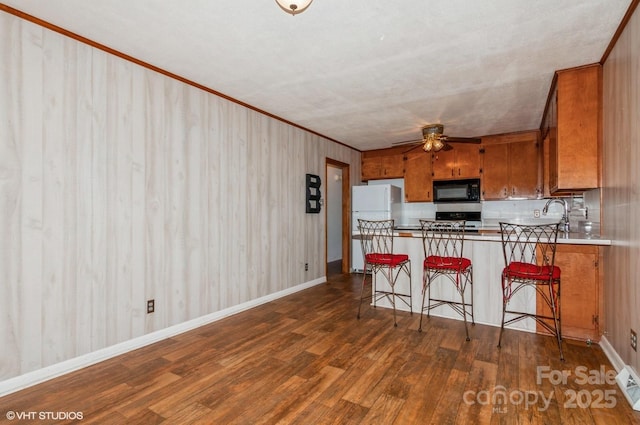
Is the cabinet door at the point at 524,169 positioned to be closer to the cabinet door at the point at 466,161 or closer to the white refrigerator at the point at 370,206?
the cabinet door at the point at 466,161

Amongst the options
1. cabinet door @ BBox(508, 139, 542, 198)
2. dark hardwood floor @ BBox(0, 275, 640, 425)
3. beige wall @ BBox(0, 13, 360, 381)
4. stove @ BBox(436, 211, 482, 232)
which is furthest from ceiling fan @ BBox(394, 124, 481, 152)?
dark hardwood floor @ BBox(0, 275, 640, 425)

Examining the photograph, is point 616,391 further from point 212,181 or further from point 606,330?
point 212,181

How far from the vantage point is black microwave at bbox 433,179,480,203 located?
554 centimetres

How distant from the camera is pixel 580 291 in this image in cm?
285

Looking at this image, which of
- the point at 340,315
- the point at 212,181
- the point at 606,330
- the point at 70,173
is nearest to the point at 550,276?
the point at 606,330

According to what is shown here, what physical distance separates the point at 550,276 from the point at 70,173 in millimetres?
3847

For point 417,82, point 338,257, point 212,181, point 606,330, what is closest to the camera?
point 606,330

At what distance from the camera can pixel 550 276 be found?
254 cm

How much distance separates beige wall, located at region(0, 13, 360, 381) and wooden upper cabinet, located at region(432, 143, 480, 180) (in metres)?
3.49

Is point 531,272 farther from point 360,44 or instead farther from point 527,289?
point 360,44

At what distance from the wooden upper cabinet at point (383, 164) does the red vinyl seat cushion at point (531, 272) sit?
12.3 ft

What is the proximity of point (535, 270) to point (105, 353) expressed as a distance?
3602mm

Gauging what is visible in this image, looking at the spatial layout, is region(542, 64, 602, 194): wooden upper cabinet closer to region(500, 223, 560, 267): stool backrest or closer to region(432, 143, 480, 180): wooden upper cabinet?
region(500, 223, 560, 267): stool backrest

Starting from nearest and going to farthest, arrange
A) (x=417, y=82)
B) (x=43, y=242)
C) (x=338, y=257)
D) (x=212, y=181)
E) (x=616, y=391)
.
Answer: (x=616, y=391) → (x=43, y=242) → (x=417, y=82) → (x=212, y=181) → (x=338, y=257)
